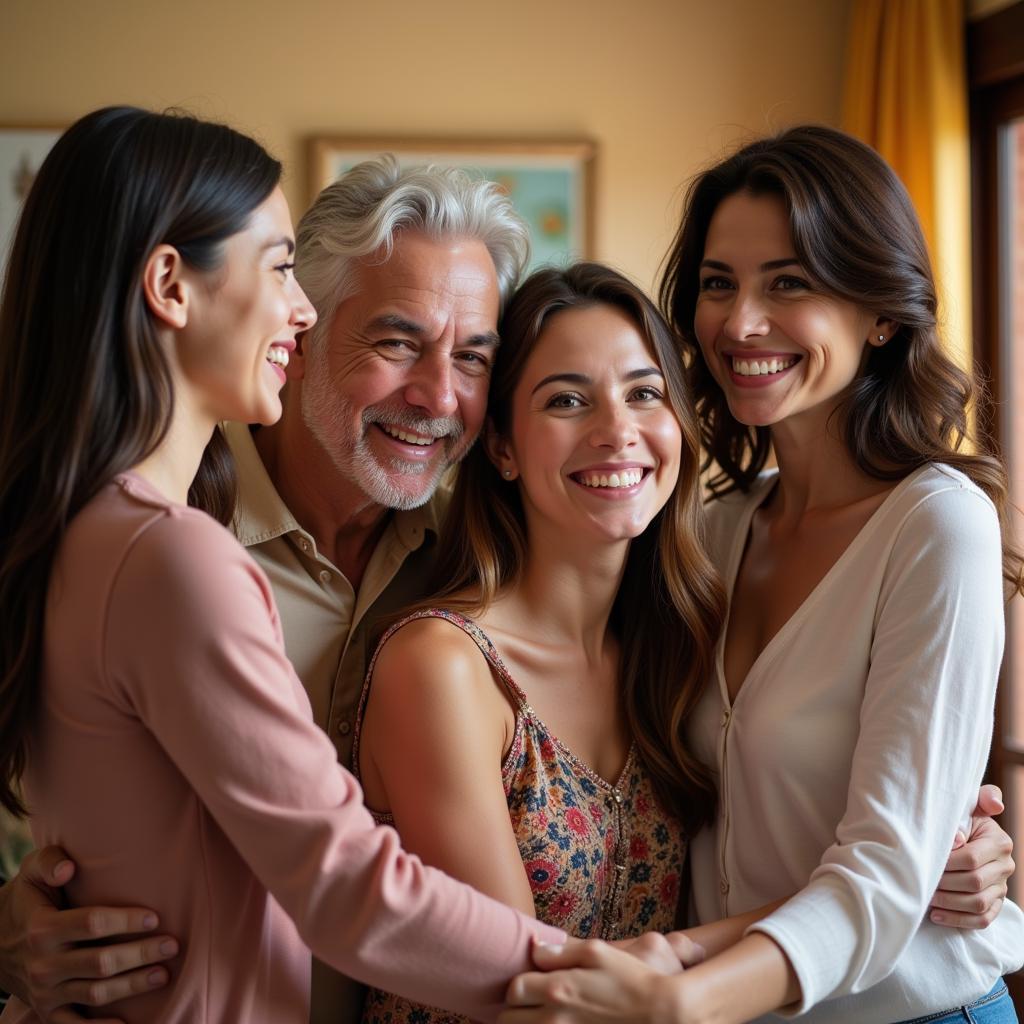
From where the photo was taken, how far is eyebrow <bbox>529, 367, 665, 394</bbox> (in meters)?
1.95

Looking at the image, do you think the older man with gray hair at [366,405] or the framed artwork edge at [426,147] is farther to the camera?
the framed artwork edge at [426,147]

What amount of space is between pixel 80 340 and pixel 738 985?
3.58 feet

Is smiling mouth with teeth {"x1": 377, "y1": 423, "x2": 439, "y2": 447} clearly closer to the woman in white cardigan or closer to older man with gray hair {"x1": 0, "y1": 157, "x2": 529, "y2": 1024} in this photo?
older man with gray hair {"x1": 0, "y1": 157, "x2": 529, "y2": 1024}

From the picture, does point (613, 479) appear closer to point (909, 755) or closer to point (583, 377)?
point (583, 377)

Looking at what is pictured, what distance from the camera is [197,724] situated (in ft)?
4.11

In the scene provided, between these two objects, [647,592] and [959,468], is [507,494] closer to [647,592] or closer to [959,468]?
[647,592]

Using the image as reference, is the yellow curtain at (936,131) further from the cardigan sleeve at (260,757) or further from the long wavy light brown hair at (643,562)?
the cardigan sleeve at (260,757)

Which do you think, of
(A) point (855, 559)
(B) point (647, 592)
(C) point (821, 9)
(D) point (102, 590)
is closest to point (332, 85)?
(C) point (821, 9)

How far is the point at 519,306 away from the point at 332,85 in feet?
8.35

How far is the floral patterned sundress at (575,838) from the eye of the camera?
1.82 m

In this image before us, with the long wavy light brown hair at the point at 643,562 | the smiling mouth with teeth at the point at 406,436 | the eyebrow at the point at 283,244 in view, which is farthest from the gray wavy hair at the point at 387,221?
the eyebrow at the point at 283,244

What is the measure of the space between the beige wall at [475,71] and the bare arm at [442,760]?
111 inches

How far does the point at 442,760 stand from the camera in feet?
5.63

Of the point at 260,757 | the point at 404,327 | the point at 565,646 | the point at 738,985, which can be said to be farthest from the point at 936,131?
the point at 260,757
